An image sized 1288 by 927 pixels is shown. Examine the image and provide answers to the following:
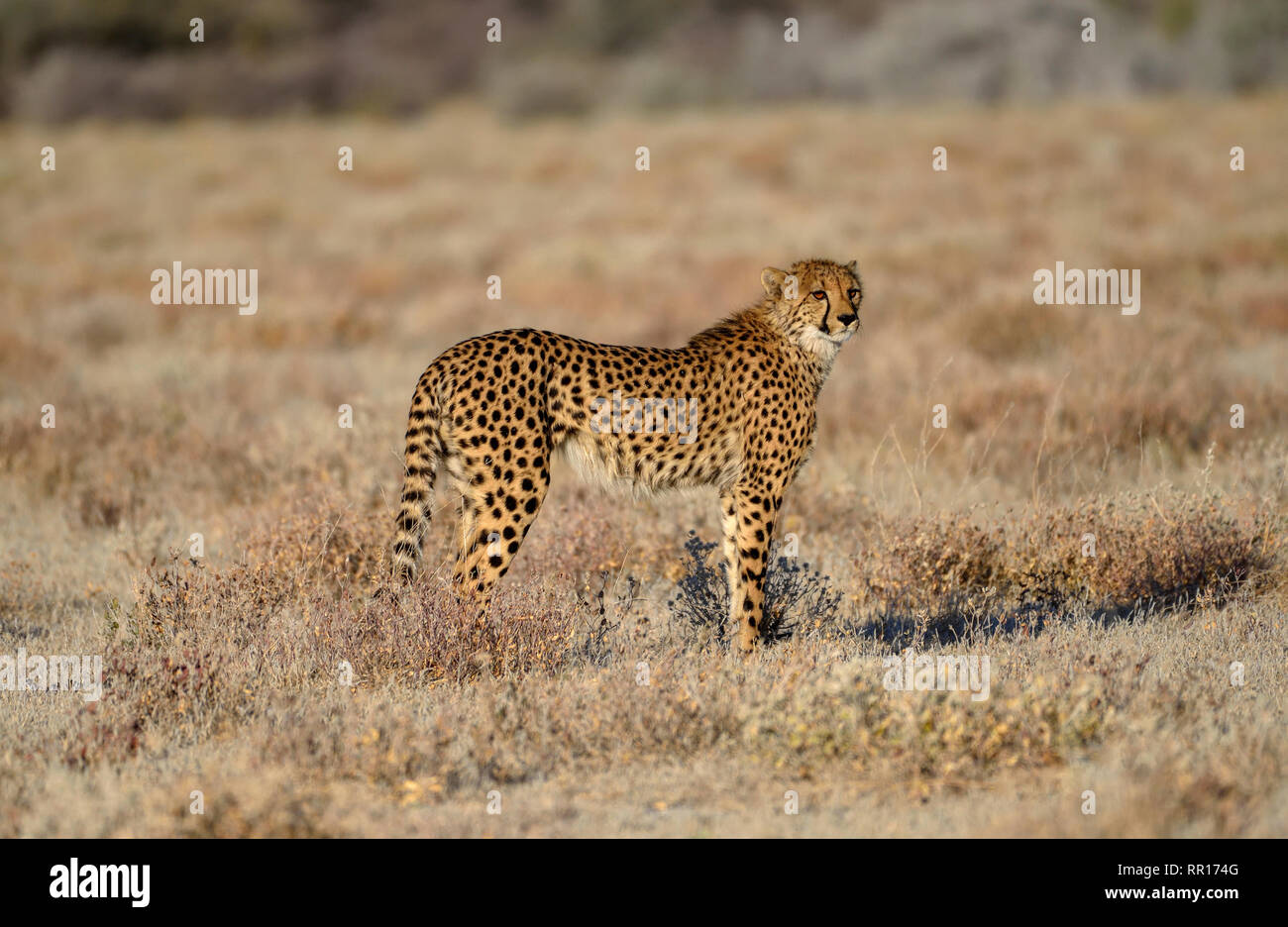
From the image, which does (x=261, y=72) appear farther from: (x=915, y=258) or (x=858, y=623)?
(x=858, y=623)

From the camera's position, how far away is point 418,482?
218 inches

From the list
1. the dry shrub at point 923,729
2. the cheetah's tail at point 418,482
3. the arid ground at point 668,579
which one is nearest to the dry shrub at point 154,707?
the arid ground at point 668,579

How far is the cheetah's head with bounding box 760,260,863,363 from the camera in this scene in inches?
236

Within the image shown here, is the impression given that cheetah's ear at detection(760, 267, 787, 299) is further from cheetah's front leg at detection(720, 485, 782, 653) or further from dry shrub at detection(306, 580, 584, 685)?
dry shrub at detection(306, 580, 584, 685)

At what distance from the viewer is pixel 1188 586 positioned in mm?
6652

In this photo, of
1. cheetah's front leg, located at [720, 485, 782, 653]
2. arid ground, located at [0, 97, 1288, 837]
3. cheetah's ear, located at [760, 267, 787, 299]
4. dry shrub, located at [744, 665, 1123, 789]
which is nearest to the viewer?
arid ground, located at [0, 97, 1288, 837]

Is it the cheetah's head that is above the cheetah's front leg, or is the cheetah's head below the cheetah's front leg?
above

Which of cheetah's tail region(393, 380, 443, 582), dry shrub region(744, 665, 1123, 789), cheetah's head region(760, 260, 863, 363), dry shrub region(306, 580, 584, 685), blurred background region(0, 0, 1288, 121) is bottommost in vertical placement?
dry shrub region(744, 665, 1123, 789)

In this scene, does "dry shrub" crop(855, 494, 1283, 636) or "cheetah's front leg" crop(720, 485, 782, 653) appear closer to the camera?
"cheetah's front leg" crop(720, 485, 782, 653)

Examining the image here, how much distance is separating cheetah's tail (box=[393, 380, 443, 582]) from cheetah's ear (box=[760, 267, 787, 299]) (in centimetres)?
165

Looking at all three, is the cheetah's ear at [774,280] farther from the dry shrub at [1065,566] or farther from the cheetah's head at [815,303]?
the dry shrub at [1065,566]

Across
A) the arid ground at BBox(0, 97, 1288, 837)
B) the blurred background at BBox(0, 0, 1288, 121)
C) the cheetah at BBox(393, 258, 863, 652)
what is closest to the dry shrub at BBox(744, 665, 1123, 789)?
the arid ground at BBox(0, 97, 1288, 837)

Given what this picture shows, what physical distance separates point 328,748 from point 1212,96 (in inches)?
1179
